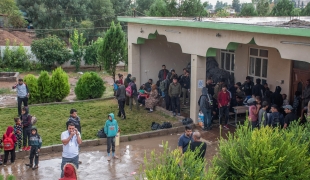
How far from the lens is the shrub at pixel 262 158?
670 centimetres

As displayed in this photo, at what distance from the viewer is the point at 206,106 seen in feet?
45.6

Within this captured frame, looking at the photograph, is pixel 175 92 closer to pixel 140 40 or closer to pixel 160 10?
pixel 140 40

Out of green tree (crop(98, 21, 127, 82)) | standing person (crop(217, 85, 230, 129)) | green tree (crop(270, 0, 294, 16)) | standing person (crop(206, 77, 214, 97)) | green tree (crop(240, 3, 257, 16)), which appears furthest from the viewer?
green tree (crop(240, 3, 257, 16))

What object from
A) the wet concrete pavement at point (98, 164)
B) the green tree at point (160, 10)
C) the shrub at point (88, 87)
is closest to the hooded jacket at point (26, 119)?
the wet concrete pavement at point (98, 164)

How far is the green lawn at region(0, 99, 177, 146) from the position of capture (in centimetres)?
1412

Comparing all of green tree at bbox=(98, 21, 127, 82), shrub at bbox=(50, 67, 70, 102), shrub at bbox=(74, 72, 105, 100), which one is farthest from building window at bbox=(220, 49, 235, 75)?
shrub at bbox=(50, 67, 70, 102)

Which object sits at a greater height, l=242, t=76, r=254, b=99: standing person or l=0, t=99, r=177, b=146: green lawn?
l=242, t=76, r=254, b=99: standing person

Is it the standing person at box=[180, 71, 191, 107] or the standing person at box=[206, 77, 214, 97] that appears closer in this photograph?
the standing person at box=[206, 77, 214, 97]

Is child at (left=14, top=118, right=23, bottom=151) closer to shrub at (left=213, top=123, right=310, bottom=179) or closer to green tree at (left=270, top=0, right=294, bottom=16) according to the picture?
shrub at (left=213, top=123, right=310, bottom=179)

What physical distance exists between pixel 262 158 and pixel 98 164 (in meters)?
5.74

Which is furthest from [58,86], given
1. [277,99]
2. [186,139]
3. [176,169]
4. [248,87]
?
[176,169]

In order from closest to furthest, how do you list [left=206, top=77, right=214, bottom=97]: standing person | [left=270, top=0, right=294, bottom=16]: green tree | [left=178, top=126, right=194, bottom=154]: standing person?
[left=178, top=126, right=194, bottom=154]: standing person
[left=206, top=77, right=214, bottom=97]: standing person
[left=270, top=0, right=294, bottom=16]: green tree

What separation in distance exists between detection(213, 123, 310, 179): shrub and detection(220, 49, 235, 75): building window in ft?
36.8

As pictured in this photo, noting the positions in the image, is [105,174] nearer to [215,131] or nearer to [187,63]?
[215,131]
